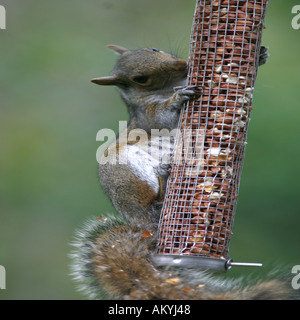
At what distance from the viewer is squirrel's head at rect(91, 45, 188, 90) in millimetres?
3430

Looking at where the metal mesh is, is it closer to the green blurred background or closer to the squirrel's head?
the squirrel's head

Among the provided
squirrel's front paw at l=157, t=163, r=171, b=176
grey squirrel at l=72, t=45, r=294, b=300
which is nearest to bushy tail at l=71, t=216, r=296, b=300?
grey squirrel at l=72, t=45, r=294, b=300

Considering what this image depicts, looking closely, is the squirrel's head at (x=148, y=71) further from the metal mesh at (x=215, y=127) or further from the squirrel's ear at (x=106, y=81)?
the metal mesh at (x=215, y=127)

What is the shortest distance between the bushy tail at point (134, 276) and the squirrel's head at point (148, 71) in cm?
75

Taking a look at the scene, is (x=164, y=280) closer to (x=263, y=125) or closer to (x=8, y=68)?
(x=263, y=125)

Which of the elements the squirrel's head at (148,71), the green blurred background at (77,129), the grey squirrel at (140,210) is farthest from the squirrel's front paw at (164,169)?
the green blurred background at (77,129)

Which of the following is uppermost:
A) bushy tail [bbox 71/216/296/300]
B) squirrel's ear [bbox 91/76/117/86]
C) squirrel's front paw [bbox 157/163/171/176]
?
squirrel's ear [bbox 91/76/117/86]

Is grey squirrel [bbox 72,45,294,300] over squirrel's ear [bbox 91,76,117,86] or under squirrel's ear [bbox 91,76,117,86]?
under

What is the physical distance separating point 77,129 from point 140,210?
216 cm

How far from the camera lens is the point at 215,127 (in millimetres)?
3027

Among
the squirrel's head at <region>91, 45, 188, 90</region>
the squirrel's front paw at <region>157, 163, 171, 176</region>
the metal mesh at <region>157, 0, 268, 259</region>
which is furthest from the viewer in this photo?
the squirrel's head at <region>91, 45, 188, 90</region>

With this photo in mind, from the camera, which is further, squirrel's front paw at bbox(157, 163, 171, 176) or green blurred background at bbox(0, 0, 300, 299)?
green blurred background at bbox(0, 0, 300, 299)

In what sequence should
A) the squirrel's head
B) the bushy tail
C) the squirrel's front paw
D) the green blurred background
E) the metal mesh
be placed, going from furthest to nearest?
the green blurred background → the squirrel's head → the squirrel's front paw → the metal mesh → the bushy tail

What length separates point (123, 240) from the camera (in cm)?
314
